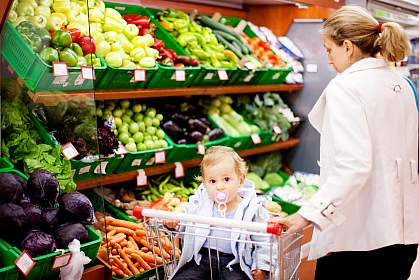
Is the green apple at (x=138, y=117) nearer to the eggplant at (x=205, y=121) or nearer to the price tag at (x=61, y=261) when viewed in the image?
the eggplant at (x=205, y=121)

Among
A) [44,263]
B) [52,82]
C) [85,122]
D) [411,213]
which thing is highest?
[52,82]

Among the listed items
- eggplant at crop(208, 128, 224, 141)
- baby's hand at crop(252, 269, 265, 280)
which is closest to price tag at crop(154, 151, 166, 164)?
eggplant at crop(208, 128, 224, 141)

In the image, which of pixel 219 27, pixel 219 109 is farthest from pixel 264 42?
pixel 219 109

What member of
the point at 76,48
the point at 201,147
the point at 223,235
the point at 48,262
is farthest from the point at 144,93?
the point at 48,262

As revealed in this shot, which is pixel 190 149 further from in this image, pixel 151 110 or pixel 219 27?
pixel 219 27

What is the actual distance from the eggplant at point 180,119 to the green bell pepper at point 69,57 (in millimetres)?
1562

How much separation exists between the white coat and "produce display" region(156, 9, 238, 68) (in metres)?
1.86

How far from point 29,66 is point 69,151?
44cm

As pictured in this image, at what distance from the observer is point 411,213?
259cm

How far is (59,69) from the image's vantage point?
2600 millimetres

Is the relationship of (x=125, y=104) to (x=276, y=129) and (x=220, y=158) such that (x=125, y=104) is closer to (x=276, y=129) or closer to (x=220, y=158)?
(x=220, y=158)

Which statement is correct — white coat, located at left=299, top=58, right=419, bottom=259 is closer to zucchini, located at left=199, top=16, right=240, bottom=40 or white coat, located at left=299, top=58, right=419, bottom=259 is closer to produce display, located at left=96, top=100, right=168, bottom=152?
produce display, located at left=96, top=100, right=168, bottom=152

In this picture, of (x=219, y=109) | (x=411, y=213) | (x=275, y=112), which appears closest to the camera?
(x=411, y=213)

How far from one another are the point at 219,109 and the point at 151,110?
3.05 feet
